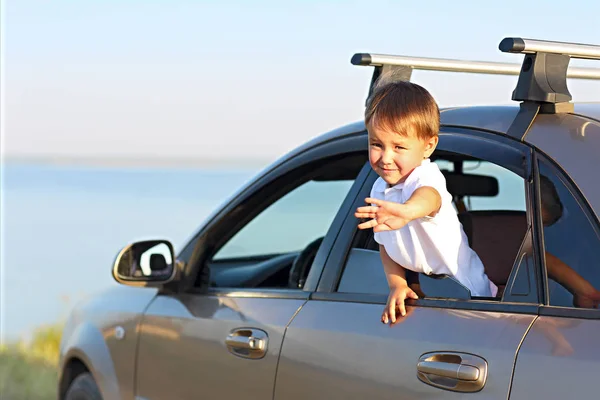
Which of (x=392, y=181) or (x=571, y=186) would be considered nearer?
(x=571, y=186)

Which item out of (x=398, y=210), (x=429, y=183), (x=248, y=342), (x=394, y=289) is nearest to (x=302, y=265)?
(x=248, y=342)

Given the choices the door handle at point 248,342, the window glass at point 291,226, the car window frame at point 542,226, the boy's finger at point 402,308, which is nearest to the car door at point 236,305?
the door handle at point 248,342

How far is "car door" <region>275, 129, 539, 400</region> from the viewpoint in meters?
2.73

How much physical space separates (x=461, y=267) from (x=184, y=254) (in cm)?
157

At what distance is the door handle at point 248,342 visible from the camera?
3576 millimetres

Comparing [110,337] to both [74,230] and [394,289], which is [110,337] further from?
[74,230]

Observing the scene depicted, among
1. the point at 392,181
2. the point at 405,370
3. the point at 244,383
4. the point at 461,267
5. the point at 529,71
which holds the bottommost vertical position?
the point at 244,383

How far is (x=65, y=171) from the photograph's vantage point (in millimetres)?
87125

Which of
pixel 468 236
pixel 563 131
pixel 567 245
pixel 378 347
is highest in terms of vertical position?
pixel 563 131

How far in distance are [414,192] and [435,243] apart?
19cm

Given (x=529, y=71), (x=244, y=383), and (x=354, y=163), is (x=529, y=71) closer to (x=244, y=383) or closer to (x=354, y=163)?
(x=354, y=163)

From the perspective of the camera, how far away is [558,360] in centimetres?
252

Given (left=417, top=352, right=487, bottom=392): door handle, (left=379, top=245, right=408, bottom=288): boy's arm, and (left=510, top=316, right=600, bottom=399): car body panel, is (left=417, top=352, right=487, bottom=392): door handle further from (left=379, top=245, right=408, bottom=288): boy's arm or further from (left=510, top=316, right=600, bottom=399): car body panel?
(left=379, top=245, right=408, bottom=288): boy's arm

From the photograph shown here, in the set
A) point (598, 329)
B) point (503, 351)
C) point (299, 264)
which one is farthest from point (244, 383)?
point (598, 329)
